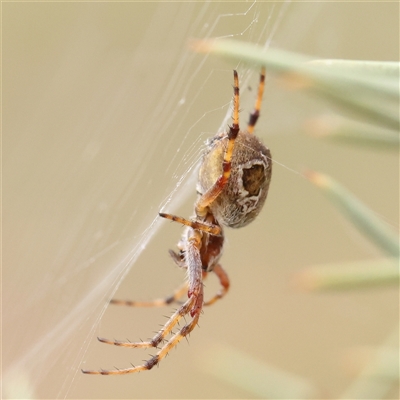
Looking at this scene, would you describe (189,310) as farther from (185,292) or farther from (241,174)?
(241,174)

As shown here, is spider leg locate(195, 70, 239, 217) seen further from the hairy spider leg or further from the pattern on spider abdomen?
the hairy spider leg

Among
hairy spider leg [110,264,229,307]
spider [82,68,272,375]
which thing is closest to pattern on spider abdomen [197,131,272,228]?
spider [82,68,272,375]

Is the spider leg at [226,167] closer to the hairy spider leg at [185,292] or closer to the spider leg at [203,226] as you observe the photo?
the spider leg at [203,226]

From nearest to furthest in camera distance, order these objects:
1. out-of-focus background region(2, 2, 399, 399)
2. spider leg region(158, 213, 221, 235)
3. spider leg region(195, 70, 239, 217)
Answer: spider leg region(195, 70, 239, 217)
spider leg region(158, 213, 221, 235)
out-of-focus background region(2, 2, 399, 399)

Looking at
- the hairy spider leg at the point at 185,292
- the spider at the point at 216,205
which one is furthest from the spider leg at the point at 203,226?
the hairy spider leg at the point at 185,292

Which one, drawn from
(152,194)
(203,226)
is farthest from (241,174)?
(152,194)

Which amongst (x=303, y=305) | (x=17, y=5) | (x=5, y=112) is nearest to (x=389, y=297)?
(x=303, y=305)
